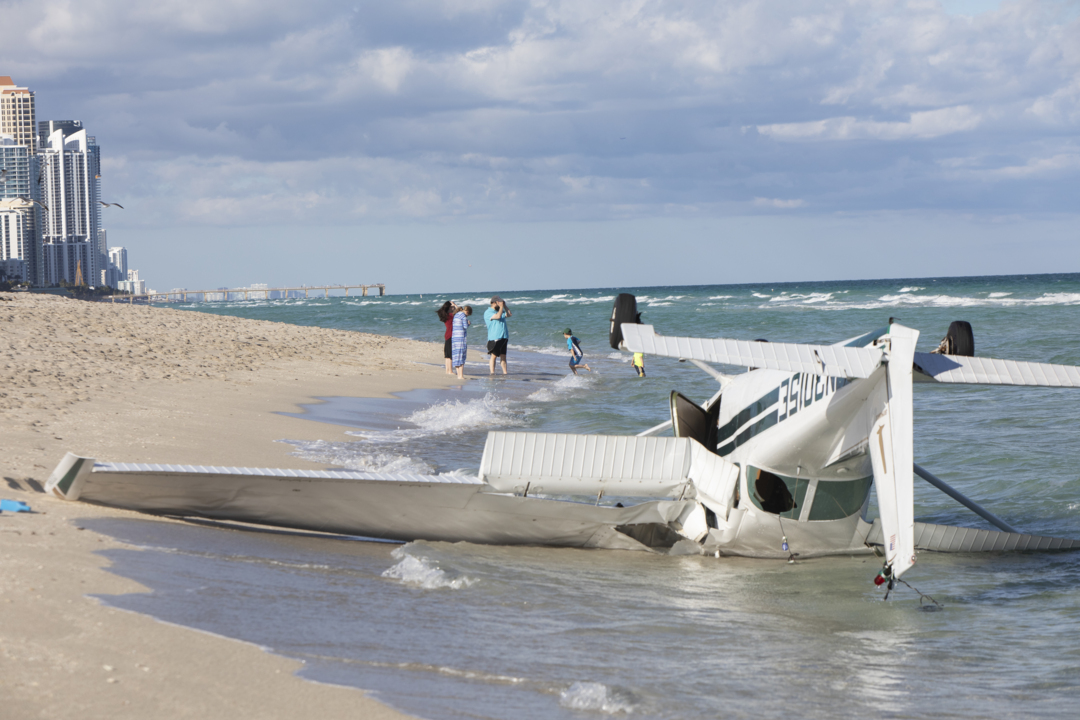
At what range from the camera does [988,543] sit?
7.88m

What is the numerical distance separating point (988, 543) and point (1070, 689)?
308cm

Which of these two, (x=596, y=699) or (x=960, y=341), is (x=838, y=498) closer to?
(x=960, y=341)

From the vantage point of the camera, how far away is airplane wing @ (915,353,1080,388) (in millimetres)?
5531

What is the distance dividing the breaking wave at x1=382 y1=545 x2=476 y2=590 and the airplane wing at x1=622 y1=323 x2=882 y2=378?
1.98 m

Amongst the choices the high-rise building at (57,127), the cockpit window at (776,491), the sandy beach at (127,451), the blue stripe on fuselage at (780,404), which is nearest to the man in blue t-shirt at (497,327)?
the sandy beach at (127,451)

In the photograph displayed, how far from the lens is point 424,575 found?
6367 mm

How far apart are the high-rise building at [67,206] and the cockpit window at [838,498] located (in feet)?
536

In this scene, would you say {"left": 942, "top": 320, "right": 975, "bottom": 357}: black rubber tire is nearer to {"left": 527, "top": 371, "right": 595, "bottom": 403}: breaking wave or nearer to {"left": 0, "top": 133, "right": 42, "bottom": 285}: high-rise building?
{"left": 527, "top": 371, "right": 595, "bottom": 403}: breaking wave

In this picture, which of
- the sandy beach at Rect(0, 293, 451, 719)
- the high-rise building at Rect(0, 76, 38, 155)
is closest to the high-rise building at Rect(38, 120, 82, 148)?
the high-rise building at Rect(0, 76, 38, 155)

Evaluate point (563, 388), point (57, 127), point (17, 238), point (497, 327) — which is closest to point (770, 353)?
point (563, 388)

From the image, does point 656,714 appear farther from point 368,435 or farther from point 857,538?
point 368,435

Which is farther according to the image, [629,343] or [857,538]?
[857,538]

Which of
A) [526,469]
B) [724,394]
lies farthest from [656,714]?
[724,394]

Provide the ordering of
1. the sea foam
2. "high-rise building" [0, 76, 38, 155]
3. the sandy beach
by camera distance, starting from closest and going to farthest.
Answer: the sandy beach < the sea foam < "high-rise building" [0, 76, 38, 155]
